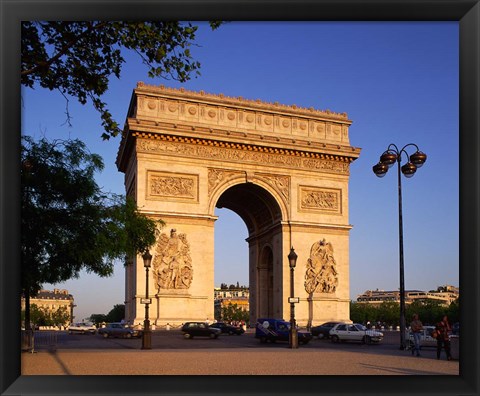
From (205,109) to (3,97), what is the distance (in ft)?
101

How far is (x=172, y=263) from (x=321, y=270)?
9.73m

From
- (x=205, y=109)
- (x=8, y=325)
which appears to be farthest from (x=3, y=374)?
(x=205, y=109)

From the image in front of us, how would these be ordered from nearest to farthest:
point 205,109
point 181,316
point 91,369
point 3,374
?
1. point 3,374
2. point 91,369
3. point 181,316
4. point 205,109

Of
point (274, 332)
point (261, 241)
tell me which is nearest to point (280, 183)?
point (261, 241)

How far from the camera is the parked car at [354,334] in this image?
98.0ft

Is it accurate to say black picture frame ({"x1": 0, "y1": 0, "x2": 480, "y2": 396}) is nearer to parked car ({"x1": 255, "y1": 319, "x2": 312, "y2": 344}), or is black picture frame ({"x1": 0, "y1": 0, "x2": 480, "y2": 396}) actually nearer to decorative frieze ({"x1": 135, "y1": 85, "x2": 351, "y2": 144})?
parked car ({"x1": 255, "y1": 319, "x2": 312, "y2": 344})

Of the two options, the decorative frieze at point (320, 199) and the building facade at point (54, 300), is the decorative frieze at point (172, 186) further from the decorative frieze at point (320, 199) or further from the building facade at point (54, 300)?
the building facade at point (54, 300)

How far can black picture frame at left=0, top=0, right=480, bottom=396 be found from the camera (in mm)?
7641

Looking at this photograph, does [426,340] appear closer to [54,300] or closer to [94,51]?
[94,51]

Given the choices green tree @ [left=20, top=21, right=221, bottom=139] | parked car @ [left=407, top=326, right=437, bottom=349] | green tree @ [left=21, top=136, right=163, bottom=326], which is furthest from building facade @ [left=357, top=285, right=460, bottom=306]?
green tree @ [left=20, top=21, right=221, bottom=139]

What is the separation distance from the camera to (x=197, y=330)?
1240 inches
